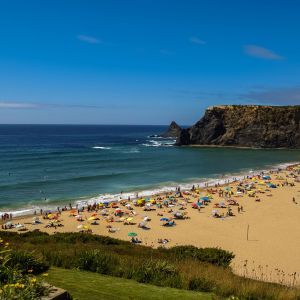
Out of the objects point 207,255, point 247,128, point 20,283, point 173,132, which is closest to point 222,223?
point 207,255

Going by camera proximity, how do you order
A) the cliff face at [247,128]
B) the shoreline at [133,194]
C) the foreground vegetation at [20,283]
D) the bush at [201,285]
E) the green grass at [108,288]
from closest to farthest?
1. the foreground vegetation at [20,283]
2. the green grass at [108,288]
3. the bush at [201,285]
4. the shoreline at [133,194]
5. the cliff face at [247,128]

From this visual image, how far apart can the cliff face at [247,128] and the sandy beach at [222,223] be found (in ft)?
212

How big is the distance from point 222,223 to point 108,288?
25.6 metres

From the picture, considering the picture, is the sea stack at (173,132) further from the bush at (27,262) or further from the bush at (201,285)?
the bush at (27,262)

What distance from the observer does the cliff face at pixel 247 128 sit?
358 feet

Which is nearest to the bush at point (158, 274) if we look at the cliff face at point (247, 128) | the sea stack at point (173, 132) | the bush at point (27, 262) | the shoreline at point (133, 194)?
the bush at point (27, 262)

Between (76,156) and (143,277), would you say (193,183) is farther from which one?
(143,277)

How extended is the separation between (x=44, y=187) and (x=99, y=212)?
563 inches

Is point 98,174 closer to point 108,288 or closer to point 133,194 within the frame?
point 133,194

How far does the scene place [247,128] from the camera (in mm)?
112625

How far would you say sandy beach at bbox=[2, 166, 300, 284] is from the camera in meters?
22.9

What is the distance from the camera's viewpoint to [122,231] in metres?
29.7

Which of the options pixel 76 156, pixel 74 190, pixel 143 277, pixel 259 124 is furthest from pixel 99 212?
pixel 259 124

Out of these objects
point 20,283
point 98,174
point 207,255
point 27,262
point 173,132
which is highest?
point 173,132
